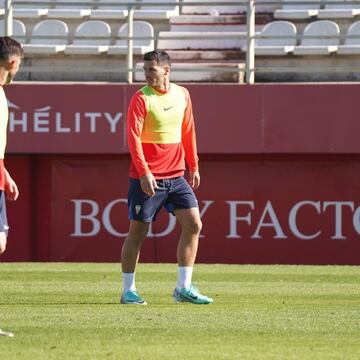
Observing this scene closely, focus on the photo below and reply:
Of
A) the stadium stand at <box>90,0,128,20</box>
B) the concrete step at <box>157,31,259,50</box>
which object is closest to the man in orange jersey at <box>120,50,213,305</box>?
the concrete step at <box>157,31,259,50</box>

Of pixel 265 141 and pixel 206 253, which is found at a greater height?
pixel 265 141

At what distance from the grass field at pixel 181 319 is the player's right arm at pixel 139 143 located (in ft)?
3.16

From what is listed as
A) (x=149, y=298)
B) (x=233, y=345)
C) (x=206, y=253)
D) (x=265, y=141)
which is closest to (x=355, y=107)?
(x=265, y=141)

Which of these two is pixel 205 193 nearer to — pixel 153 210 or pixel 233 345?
pixel 153 210

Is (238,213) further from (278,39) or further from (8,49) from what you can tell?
(8,49)

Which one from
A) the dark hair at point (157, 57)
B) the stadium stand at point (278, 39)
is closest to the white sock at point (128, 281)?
the dark hair at point (157, 57)

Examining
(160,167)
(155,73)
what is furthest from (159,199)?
(155,73)

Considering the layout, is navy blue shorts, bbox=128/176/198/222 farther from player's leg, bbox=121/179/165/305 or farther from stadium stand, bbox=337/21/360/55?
stadium stand, bbox=337/21/360/55

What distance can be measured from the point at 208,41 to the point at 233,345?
14.0m

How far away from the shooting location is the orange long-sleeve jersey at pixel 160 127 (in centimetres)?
1111

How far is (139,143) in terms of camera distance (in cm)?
1098

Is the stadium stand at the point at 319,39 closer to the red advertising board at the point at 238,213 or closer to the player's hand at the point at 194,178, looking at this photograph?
the red advertising board at the point at 238,213

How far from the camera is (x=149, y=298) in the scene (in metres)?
11.9

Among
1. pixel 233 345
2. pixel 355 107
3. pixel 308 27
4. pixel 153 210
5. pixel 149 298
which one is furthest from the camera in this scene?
pixel 308 27
